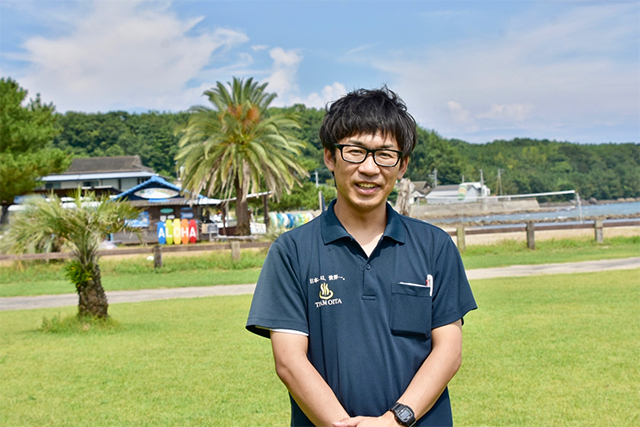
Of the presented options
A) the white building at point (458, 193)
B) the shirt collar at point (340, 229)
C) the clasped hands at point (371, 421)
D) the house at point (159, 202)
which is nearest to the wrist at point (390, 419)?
the clasped hands at point (371, 421)

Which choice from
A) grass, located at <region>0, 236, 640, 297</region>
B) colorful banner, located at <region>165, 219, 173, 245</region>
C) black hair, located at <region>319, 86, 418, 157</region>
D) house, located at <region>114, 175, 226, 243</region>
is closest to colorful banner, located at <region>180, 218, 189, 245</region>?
colorful banner, located at <region>165, 219, 173, 245</region>

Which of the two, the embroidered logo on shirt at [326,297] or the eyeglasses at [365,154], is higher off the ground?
the eyeglasses at [365,154]

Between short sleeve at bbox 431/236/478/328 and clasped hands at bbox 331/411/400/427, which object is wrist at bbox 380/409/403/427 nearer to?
clasped hands at bbox 331/411/400/427

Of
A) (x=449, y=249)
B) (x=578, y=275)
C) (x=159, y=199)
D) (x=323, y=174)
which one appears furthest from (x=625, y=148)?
(x=449, y=249)

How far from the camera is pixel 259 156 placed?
32406 millimetres

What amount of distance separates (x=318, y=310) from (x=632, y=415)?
414cm

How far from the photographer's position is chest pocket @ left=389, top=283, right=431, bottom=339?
104 inches

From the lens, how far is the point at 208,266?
75.5 ft

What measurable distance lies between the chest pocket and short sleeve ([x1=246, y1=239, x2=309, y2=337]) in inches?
14.1

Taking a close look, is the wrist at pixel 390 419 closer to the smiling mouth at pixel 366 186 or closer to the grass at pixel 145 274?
the smiling mouth at pixel 366 186

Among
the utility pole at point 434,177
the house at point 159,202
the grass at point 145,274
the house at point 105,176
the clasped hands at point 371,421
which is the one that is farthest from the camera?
the utility pole at point 434,177

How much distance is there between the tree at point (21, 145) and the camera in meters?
33.9

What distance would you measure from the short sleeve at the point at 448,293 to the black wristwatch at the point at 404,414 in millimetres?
370

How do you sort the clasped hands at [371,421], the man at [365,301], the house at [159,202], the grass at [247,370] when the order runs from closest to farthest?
1. the clasped hands at [371,421]
2. the man at [365,301]
3. the grass at [247,370]
4. the house at [159,202]
